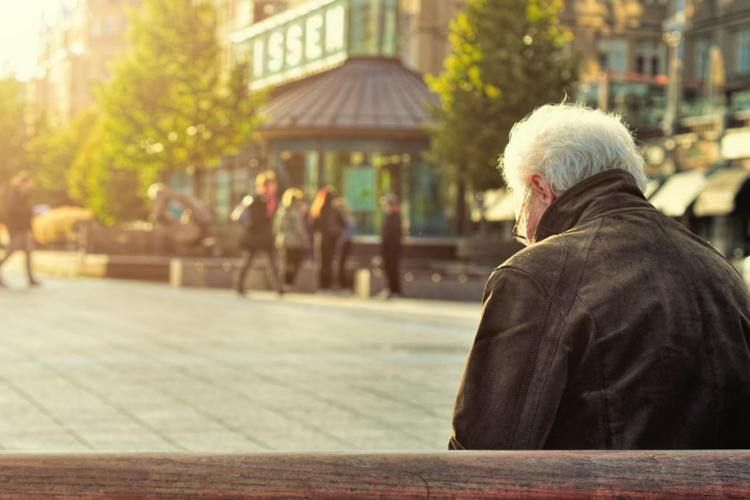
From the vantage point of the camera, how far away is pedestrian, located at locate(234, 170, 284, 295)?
19.5 metres

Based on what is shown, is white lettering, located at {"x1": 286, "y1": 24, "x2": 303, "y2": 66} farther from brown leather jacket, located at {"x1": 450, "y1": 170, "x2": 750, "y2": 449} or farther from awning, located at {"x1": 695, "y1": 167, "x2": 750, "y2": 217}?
brown leather jacket, located at {"x1": 450, "y1": 170, "x2": 750, "y2": 449}

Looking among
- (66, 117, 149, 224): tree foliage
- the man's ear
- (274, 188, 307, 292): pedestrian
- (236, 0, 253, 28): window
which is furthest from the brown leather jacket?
(236, 0, 253, 28): window

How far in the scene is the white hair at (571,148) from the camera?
2.66m

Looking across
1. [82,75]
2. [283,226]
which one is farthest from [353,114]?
[82,75]

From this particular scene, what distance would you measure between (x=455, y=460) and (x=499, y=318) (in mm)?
657

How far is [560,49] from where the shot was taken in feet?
80.3

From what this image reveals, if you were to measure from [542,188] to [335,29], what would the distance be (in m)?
39.6

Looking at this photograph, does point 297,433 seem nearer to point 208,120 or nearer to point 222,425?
point 222,425

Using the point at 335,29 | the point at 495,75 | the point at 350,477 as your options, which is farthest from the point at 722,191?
the point at 350,477

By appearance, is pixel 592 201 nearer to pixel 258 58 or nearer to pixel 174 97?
pixel 174 97

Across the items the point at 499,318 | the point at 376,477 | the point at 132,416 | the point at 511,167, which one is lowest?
the point at 132,416

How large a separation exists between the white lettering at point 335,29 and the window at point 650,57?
1534 cm

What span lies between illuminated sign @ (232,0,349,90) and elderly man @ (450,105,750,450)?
116 ft

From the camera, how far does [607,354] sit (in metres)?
2.35
